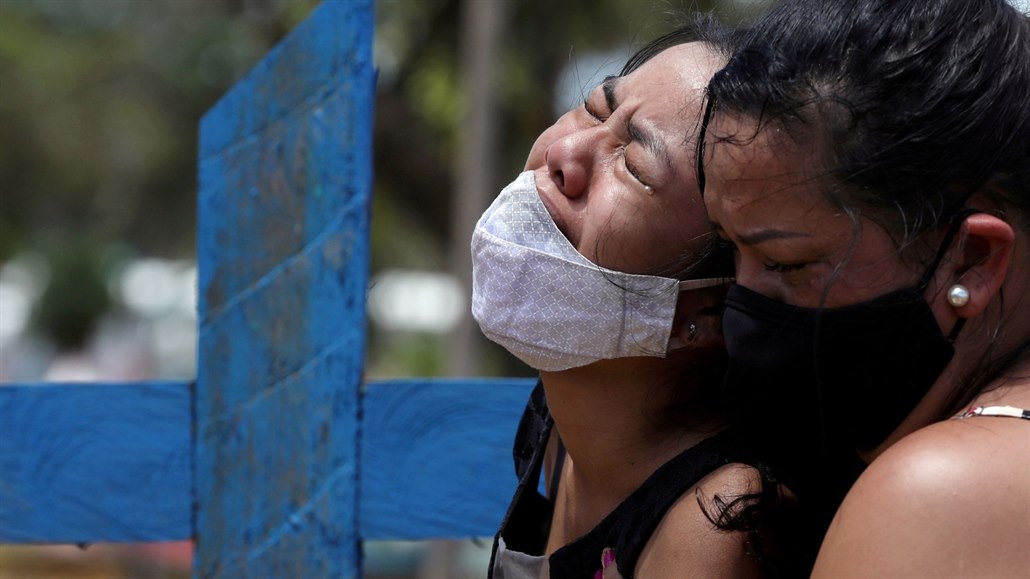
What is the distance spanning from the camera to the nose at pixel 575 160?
73.8 inches

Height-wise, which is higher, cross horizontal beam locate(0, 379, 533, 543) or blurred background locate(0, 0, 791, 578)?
blurred background locate(0, 0, 791, 578)

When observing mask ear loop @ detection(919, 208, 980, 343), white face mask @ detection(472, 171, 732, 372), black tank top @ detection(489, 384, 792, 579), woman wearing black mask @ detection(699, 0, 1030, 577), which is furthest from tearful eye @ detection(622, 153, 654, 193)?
mask ear loop @ detection(919, 208, 980, 343)

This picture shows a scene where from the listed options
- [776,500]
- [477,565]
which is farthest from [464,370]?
[776,500]

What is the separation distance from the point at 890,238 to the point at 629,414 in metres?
0.63

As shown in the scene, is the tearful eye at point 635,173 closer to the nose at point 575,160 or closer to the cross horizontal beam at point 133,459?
the nose at point 575,160

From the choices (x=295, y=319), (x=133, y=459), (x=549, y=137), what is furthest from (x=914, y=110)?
(x=133, y=459)

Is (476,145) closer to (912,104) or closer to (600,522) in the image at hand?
(600,522)

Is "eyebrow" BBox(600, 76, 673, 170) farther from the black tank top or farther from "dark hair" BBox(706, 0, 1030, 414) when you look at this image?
the black tank top

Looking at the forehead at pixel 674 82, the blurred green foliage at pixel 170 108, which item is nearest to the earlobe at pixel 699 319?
the forehead at pixel 674 82

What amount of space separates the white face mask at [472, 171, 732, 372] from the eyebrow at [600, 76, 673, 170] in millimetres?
175

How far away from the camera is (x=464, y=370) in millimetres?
8328

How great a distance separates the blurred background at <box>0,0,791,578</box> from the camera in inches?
338

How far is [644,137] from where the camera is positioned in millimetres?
1832

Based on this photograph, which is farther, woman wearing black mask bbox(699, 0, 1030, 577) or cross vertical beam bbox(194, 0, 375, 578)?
cross vertical beam bbox(194, 0, 375, 578)
